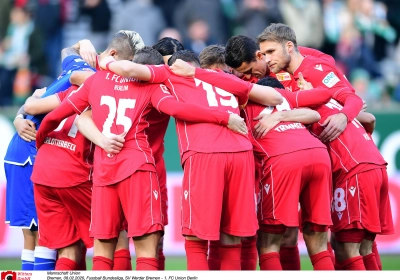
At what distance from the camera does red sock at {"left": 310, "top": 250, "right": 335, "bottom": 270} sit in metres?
6.28

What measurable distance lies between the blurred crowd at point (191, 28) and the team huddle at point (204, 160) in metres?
Result: 5.57

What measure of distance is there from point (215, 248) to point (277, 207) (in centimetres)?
85

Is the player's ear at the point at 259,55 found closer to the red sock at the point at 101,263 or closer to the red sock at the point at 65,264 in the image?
the red sock at the point at 101,263

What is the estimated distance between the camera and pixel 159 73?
6.19 meters

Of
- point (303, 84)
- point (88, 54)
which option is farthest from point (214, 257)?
point (88, 54)

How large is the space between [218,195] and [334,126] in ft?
4.54

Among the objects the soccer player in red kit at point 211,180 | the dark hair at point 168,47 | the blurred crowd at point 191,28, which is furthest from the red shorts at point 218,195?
the blurred crowd at point 191,28

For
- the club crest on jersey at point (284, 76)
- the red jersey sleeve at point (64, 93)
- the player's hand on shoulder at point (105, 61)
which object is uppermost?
the club crest on jersey at point (284, 76)

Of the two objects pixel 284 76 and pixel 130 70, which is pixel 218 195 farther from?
pixel 284 76

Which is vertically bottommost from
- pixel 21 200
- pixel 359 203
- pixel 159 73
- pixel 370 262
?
pixel 370 262

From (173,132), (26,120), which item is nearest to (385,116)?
(173,132)

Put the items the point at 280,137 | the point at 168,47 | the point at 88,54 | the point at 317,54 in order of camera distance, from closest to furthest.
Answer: the point at 280,137 → the point at 88,54 → the point at 168,47 → the point at 317,54

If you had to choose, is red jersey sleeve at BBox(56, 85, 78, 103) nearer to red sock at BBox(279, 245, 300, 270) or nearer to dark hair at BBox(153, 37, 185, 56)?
dark hair at BBox(153, 37, 185, 56)

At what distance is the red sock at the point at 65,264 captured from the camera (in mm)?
6418
